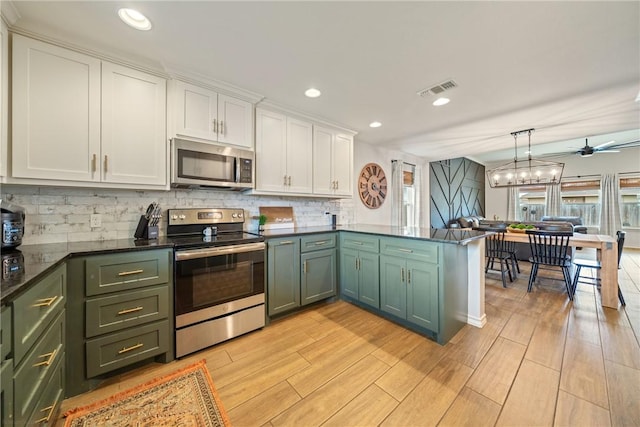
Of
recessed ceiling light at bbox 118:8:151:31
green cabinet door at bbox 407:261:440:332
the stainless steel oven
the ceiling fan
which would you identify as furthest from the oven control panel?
the ceiling fan

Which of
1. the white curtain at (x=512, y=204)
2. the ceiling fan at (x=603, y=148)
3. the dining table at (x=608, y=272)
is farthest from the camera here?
the white curtain at (x=512, y=204)

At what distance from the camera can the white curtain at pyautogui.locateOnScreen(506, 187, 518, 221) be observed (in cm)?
821

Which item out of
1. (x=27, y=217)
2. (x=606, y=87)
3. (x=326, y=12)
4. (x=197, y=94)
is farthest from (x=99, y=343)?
(x=606, y=87)

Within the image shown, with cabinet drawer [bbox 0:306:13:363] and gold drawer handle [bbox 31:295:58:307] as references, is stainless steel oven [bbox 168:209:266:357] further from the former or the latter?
cabinet drawer [bbox 0:306:13:363]

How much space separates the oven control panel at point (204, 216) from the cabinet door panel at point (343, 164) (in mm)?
1425

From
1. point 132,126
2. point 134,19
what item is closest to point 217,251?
point 132,126

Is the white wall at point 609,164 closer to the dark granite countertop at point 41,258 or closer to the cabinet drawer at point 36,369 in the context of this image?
the dark granite countertop at point 41,258

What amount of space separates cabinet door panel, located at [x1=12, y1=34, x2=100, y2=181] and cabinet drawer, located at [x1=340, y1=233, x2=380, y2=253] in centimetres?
239

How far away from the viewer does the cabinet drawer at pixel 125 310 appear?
5.23 ft

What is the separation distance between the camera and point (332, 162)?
11.2 feet

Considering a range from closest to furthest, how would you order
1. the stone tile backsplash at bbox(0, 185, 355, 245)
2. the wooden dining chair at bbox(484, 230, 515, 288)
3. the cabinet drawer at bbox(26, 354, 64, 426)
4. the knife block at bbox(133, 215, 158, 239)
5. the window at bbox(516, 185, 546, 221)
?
1. the cabinet drawer at bbox(26, 354, 64, 426)
2. the stone tile backsplash at bbox(0, 185, 355, 245)
3. the knife block at bbox(133, 215, 158, 239)
4. the wooden dining chair at bbox(484, 230, 515, 288)
5. the window at bbox(516, 185, 546, 221)

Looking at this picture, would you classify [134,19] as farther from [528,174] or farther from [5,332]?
[528,174]

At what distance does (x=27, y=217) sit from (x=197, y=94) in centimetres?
159

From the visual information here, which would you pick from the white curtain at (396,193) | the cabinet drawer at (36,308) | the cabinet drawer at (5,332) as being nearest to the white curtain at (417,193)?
the white curtain at (396,193)
